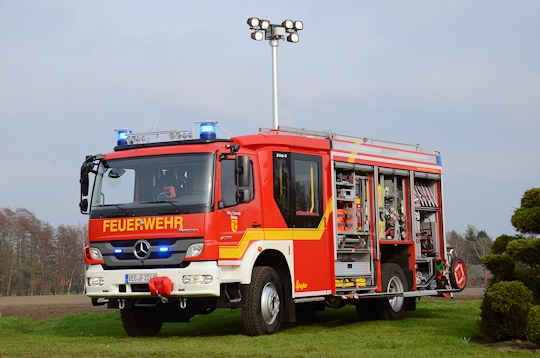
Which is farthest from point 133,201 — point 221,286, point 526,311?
point 526,311

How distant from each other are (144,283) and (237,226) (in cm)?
171

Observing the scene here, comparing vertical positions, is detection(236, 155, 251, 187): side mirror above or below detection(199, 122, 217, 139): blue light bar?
below

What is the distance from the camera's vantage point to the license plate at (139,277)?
42.4 ft

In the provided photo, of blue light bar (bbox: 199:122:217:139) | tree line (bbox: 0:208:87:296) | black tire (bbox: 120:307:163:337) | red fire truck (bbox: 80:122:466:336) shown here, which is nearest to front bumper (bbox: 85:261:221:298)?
red fire truck (bbox: 80:122:466:336)

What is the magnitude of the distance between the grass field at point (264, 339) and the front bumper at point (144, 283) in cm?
77

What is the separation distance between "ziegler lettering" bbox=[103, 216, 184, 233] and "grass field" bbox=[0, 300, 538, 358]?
1.78 m

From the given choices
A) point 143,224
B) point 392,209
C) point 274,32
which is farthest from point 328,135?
point 274,32

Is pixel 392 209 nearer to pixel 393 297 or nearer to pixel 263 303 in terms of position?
pixel 393 297

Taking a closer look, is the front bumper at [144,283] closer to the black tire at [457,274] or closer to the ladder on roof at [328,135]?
the ladder on roof at [328,135]

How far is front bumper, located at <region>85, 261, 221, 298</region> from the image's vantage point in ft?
41.7

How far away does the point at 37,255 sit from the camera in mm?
69125

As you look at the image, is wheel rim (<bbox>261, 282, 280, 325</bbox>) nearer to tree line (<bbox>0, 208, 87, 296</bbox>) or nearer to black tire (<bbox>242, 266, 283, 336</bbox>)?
black tire (<bbox>242, 266, 283, 336</bbox>)

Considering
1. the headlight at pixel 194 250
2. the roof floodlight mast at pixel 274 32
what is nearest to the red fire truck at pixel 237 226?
the headlight at pixel 194 250

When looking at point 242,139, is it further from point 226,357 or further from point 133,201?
point 226,357
